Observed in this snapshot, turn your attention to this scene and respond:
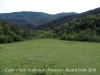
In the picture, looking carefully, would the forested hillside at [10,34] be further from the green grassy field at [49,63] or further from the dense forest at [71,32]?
the green grassy field at [49,63]

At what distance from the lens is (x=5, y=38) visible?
1797 inches

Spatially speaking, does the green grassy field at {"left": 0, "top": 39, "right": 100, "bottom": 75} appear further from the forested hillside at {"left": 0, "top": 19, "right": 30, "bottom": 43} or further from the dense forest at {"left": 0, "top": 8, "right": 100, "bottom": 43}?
the dense forest at {"left": 0, "top": 8, "right": 100, "bottom": 43}

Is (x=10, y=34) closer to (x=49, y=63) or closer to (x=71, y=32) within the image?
(x=71, y=32)

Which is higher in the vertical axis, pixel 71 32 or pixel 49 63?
pixel 49 63

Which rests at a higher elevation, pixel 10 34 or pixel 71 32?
pixel 10 34

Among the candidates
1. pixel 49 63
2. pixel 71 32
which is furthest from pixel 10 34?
pixel 49 63

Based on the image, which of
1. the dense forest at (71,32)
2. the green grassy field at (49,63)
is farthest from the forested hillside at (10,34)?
the green grassy field at (49,63)

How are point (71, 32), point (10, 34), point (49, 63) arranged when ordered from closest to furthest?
1. point (49, 63)
2. point (10, 34)
3. point (71, 32)

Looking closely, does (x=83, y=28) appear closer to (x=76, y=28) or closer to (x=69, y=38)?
(x=76, y=28)

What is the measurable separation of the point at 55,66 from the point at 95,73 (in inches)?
129

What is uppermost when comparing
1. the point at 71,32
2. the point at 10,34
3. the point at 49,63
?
the point at 49,63

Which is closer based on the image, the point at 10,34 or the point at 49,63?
the point at 49,63

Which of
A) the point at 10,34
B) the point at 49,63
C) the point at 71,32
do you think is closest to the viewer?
the point at 49,63

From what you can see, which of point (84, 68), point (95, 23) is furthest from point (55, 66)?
point (95, 23)
